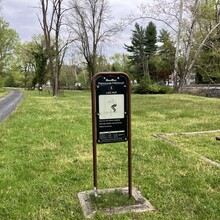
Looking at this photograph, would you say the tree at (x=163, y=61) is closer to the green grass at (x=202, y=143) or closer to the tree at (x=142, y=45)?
the tree at (x=142, y=45)

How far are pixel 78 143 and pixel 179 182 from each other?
288cm

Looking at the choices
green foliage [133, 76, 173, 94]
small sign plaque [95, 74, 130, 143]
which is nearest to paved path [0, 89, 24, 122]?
small sign plaque [95, 74, 130, 143]

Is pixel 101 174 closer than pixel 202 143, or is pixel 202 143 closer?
pixel 101 174

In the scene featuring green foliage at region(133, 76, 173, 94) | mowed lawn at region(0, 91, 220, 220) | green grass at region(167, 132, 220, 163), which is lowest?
mowed lawn at region(0, 91, 220, 220)

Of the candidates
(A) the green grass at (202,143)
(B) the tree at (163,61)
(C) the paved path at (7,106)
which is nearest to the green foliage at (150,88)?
(C) the paved path at (7,106)

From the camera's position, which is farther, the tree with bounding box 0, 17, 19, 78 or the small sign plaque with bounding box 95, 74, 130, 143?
the tree with bounding box 0, 17, 19, 78

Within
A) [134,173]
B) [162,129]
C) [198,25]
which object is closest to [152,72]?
[198,25]

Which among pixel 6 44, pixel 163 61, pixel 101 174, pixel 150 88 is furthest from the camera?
pixel 163 61

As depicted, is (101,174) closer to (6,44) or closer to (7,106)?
(7,106)

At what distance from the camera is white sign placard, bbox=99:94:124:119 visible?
3.20 m

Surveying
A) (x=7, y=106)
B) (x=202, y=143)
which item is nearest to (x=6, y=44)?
(x=7, y=106)

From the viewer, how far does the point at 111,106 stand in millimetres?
3232

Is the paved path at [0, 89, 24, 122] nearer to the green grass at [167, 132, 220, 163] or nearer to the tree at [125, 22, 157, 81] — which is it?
the green grass at [167, 132, 220, 163]

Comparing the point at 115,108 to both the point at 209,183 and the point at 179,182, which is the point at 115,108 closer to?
the point at 179,182
